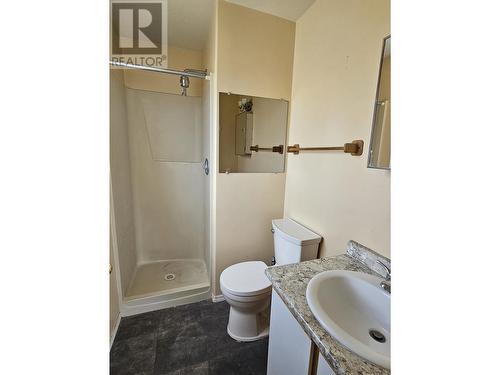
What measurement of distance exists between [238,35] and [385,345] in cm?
206

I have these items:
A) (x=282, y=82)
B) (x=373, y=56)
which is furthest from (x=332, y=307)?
(x=282, y=82)

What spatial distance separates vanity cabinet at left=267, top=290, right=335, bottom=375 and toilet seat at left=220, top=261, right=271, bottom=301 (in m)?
0.45

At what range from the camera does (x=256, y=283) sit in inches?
59.9

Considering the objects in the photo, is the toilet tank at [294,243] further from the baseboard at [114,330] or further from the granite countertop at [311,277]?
the baseboard at [114,330]

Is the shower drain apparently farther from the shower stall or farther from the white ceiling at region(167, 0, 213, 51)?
the white ceiling at region(167, 0, 213, 51)

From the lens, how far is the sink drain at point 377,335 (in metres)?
0.83

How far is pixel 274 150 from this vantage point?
6.27 ft

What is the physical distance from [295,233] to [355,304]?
0.64m

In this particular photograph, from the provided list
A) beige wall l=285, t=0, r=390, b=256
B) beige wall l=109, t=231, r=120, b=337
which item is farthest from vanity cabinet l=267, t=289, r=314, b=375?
beige wall l=109, t=231, r=120, b=337

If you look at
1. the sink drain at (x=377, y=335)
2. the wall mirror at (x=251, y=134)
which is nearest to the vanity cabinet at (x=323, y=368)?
the sink drain at (x=377, y=335)

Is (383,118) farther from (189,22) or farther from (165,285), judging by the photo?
(165,285)

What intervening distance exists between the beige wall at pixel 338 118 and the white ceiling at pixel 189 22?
2.64 feet

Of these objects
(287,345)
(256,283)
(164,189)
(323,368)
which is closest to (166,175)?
(164,189)
